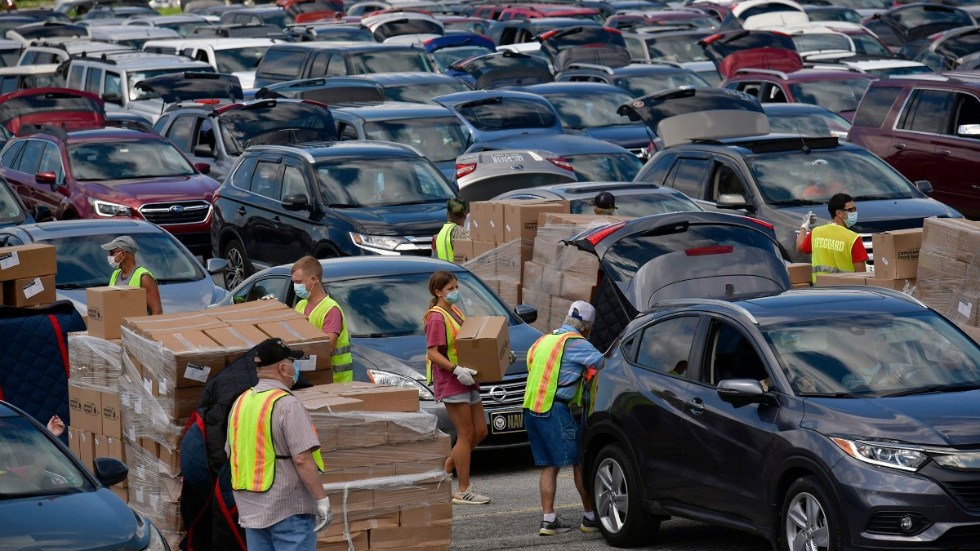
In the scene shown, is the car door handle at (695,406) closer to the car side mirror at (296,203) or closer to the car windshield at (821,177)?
the car windshield at (821,177)

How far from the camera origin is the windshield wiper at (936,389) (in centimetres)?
969

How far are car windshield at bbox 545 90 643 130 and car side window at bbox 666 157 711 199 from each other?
22.4 ft

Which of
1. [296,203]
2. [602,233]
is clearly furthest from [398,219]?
[602,233]

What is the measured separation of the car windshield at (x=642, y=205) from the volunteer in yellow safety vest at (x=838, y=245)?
2.07 metres

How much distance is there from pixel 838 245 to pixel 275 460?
7.88 meters

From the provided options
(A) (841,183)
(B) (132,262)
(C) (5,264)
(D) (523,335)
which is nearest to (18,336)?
(C) (5,264)

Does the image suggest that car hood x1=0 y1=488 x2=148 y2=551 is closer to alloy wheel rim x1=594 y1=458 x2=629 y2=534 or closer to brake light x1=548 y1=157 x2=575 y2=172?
alloy wheel rim x1=594 y1=458 x2=629 y2=534

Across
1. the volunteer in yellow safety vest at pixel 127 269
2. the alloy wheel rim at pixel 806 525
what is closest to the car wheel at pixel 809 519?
the alloy wheel rim at pixel 806 525

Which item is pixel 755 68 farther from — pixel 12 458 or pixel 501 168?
pixel 12 458

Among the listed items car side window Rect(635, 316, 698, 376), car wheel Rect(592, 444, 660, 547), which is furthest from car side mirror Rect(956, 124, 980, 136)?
car wheel Rect(592, 444, 660, 547)

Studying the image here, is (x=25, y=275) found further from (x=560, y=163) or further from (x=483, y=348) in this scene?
(x=560, y=163)

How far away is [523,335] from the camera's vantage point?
14.3m

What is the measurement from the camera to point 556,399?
11.8 meters

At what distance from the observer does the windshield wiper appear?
31.8ft
